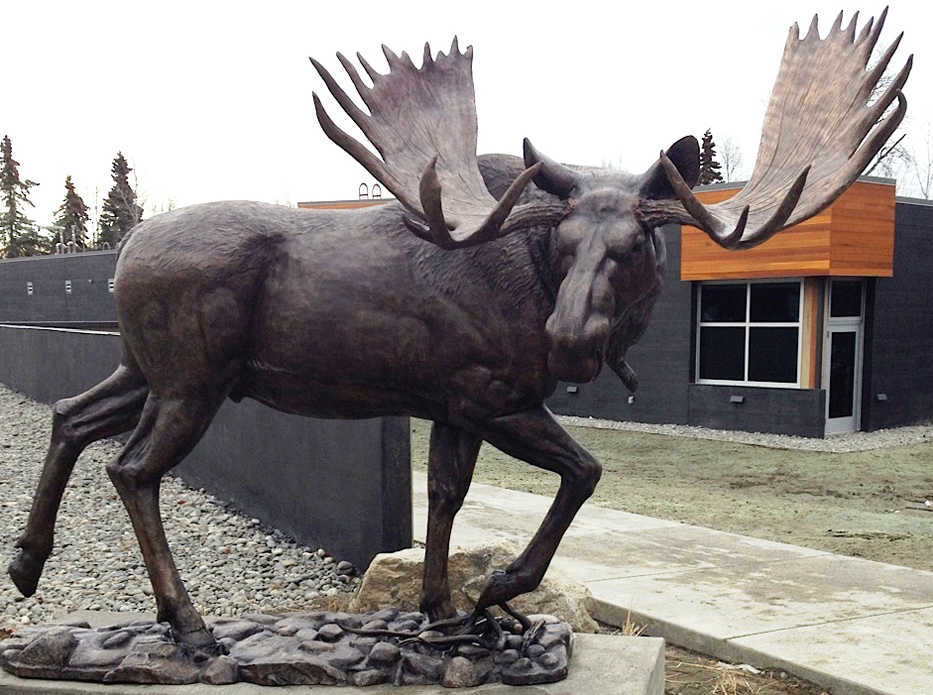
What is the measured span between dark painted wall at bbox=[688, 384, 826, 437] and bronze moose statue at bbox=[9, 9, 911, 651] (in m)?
13.0

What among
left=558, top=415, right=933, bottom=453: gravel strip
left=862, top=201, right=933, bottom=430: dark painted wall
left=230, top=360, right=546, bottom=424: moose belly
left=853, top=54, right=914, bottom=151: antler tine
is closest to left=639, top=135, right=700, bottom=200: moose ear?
left=853, top=54, right=914, bottom=151: antler tine

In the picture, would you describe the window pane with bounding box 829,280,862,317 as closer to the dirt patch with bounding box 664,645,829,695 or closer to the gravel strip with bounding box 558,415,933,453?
the gravel strip with bounding box 558,415,933,453

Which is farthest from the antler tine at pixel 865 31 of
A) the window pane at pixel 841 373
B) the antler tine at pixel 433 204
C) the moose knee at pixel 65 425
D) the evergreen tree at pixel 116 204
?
the evergreen tree at pixel 116 204

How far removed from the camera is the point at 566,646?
3244 mm

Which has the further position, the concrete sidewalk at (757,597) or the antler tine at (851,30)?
the concrete sidewalk at (757,597)

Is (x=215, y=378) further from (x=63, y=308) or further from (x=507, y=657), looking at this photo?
(x=63, y=308)

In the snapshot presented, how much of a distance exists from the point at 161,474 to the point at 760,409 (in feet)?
45.9

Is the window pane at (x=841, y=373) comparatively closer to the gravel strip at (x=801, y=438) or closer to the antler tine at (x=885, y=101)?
the gravel strip at (x=801, y=438)

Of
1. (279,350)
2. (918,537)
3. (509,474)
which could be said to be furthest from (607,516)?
(279,350)

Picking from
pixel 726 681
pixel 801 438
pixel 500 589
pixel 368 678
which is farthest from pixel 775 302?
pixel 368 678

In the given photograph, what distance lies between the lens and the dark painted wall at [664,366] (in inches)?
667

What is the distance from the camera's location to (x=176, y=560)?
6.71 metres

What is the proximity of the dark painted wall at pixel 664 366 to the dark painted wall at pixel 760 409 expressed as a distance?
1.29 feet

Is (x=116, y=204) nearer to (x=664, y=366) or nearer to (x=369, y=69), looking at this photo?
(x=664, y=366)
